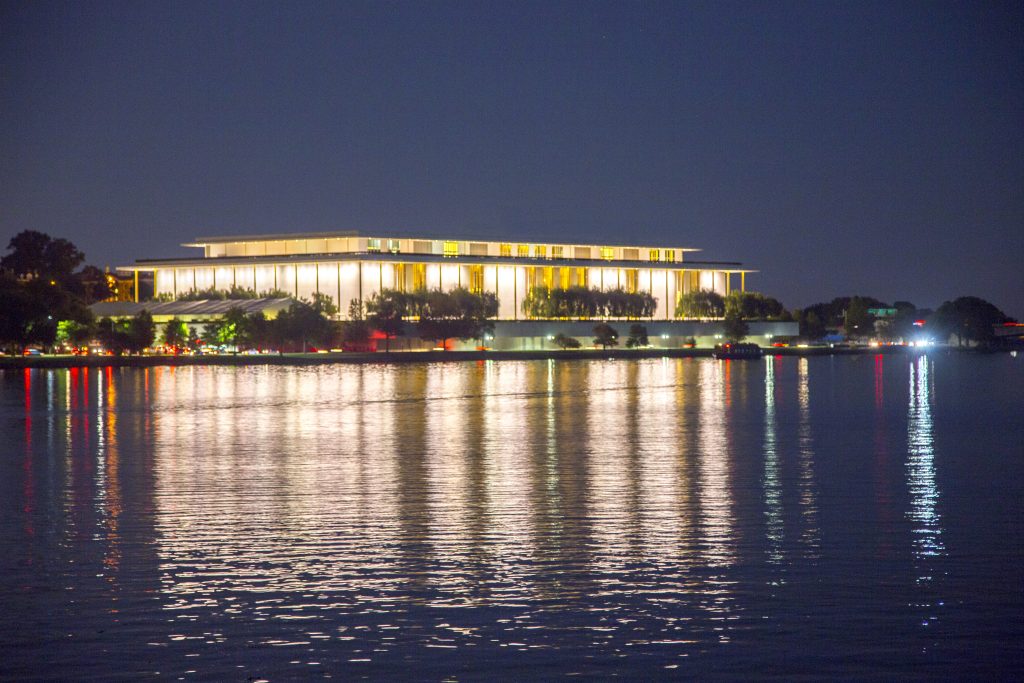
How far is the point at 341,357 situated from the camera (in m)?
103

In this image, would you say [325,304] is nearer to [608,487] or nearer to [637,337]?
[637,337]

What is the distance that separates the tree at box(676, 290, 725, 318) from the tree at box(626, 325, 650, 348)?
1729 cm

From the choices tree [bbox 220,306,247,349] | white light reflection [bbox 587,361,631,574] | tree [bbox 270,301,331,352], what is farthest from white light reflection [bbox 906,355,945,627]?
tree [bbox 220,306,247,349]

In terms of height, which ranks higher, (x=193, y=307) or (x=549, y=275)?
(x=549, y=275)

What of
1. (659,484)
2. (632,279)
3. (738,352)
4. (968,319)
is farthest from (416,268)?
(659,484)

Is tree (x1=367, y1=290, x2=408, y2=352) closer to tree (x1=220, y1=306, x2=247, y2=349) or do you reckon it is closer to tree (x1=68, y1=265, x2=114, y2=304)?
tree (x1=220, y1=306, x2=247, y2=349)

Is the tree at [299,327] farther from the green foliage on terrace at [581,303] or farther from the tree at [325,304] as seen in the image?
the green foliage on terrace at [581,303]

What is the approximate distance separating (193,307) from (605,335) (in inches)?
1677

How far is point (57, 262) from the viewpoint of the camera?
152875 millimetres

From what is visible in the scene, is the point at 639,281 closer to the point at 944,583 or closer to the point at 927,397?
the point at 927,397

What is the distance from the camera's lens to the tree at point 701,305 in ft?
521

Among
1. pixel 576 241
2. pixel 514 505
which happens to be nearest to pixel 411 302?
pixel 576 241

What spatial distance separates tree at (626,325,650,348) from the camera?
142 metres

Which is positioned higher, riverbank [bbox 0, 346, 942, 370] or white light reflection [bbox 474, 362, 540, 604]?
riverbank [bbox 0, 346, 942, 370]
